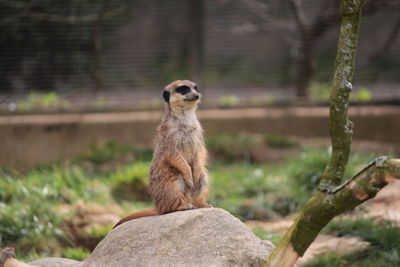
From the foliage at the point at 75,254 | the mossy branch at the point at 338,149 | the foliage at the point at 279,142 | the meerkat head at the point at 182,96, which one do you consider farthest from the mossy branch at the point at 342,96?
the foliage at the point at 279,142

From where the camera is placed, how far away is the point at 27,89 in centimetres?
827

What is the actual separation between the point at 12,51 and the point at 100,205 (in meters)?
3.03

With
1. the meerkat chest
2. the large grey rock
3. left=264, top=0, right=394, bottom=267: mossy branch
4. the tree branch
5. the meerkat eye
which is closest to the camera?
the tree branch

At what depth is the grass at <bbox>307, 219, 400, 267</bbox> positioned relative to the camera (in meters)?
4.51

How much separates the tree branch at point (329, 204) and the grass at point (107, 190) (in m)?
1.66

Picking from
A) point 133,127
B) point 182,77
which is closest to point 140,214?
point 133,127

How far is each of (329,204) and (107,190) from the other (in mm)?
3664

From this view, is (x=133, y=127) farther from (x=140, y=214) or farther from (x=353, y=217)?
(x=140, y=214)

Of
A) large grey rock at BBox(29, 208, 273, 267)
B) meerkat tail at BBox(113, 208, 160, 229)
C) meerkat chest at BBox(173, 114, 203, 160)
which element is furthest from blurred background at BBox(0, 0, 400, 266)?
large grey rock at BBox(29, 208, 273, 267)

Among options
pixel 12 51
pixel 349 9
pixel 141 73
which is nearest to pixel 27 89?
pixel 12 51

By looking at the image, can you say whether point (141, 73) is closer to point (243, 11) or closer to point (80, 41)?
point (80, 41)

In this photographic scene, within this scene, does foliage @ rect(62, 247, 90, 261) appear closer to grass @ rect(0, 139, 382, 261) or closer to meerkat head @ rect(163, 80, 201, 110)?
grass @ rect(0, 139, 382, 261)

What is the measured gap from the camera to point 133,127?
832 cm

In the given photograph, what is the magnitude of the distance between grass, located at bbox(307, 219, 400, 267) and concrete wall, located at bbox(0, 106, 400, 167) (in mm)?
3519
